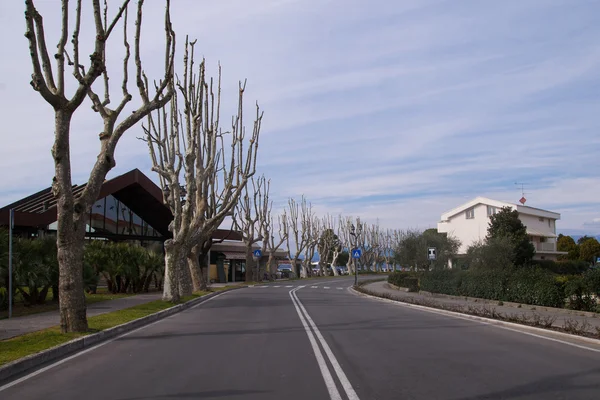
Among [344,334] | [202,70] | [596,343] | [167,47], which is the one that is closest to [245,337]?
[344,334]

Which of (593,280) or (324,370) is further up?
(593,280)

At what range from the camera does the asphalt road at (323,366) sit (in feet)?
25.8

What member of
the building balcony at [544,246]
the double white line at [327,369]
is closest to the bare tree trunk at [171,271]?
the double white line at [327,369]

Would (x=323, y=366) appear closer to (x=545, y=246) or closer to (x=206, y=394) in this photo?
(x=206, y=394)

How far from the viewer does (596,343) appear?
12.4 meters

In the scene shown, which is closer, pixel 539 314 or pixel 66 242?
pixel 66 242

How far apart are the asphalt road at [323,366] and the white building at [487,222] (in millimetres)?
45465

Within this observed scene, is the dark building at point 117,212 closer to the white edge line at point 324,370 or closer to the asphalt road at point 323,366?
the asphalt road at point 323,366

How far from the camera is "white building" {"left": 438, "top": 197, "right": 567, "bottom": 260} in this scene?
58656mm

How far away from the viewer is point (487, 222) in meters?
57.7

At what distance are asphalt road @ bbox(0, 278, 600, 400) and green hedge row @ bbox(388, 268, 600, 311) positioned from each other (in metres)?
5.84

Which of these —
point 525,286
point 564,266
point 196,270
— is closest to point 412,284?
point 196,270

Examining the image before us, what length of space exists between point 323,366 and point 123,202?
3422 cm

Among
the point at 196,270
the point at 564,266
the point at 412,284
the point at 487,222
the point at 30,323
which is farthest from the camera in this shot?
the point at 487,222
